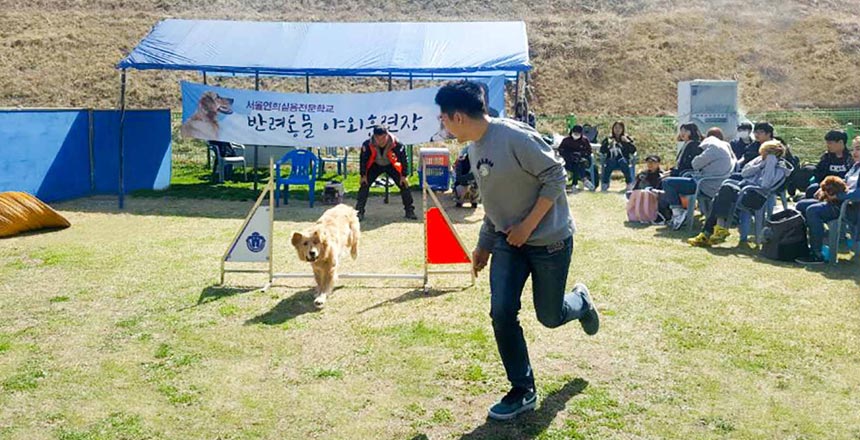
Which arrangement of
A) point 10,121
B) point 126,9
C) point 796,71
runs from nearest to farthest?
point 10,121, point 796,71, point 126,9

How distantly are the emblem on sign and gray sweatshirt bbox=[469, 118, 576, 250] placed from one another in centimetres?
357

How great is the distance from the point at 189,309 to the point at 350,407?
8.58 ft

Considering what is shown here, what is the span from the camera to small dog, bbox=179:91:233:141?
14211 mm

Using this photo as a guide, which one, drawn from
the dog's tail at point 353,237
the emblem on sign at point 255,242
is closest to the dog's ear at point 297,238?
the emblem on sign at point 255,242

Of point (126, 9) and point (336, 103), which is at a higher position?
point (126, 9)

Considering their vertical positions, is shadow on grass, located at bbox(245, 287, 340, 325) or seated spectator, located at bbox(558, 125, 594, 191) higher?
seated spectator, located at bbox(558, 125, 594, 191)

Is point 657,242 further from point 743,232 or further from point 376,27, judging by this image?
point 376,27

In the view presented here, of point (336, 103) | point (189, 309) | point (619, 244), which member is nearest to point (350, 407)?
point (189, 309)

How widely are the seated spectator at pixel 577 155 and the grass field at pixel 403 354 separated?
6.97 metres

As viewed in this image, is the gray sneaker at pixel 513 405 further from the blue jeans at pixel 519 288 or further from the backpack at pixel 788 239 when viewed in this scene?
the backpack at pixel 788 239

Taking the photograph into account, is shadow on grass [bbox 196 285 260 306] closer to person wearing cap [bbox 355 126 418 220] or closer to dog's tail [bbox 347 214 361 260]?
dog's tail [bbox 347 214 361 260]

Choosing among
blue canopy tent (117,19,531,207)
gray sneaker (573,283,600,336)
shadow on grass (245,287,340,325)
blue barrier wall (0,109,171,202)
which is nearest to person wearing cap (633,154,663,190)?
blue canopy tent (117,19,531,207)

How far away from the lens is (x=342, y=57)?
15.0 m

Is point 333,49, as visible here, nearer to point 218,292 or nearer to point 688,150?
point 688,150
